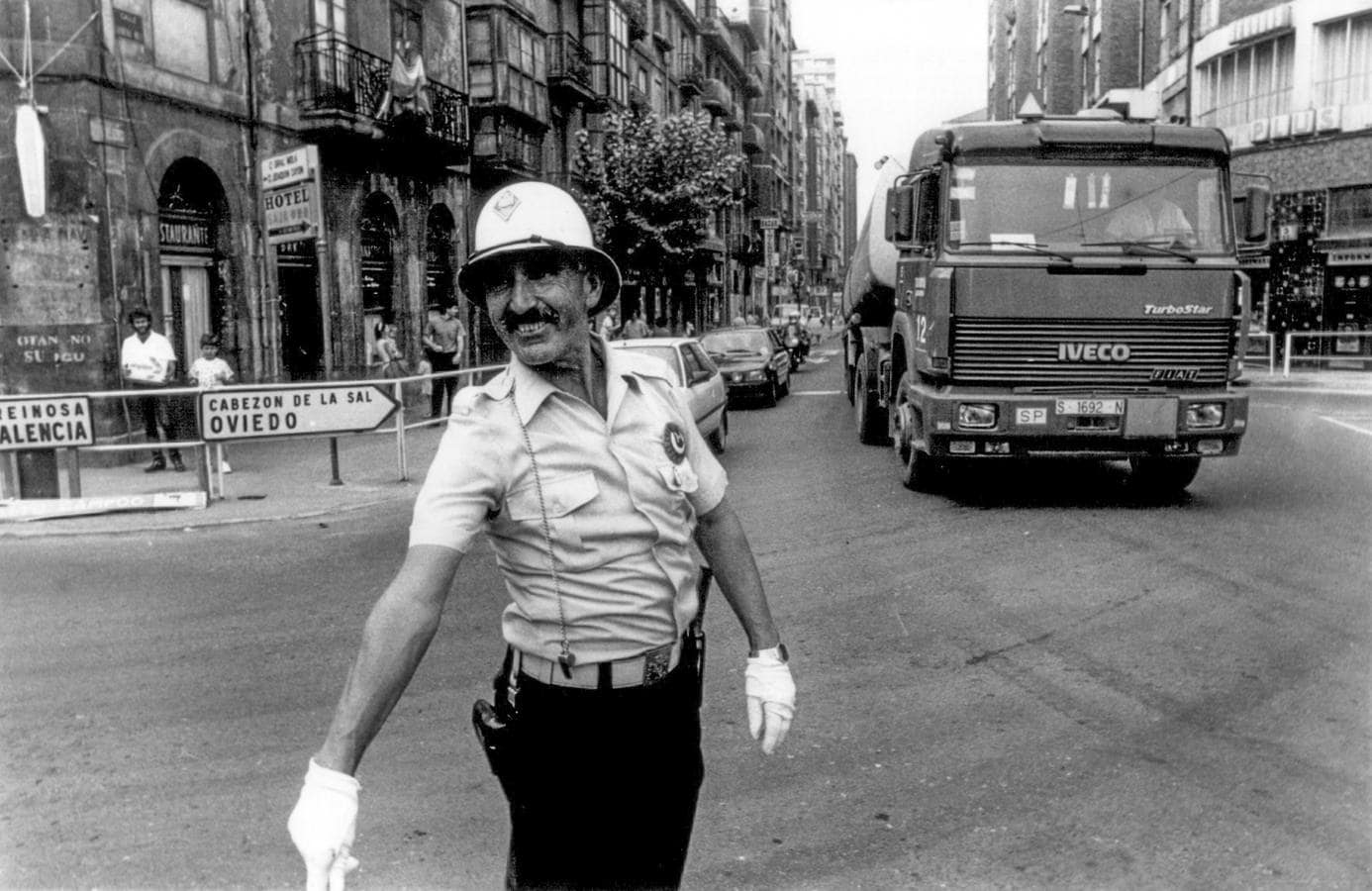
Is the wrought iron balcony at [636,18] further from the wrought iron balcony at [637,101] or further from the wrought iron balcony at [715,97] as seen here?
the wrought iron balcony at [715,97]

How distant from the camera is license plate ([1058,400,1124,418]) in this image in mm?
9555

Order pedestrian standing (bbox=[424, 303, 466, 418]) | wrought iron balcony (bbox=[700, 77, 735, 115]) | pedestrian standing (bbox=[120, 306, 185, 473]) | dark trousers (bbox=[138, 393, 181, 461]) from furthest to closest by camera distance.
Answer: wrought iron balcony (bbox=[700, 77, 735, 115]) < pedestrian standing (bbox=[424, 303, 466, 418]) < pedestrian standing (bbox=[120, 306, 185, 473]) < dark trousers (bbox=[138, 393, 181, 461])

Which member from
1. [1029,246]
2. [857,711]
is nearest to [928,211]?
[1029,246]

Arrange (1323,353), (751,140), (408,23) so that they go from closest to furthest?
(408,23)
(1323,353)
(751,140)

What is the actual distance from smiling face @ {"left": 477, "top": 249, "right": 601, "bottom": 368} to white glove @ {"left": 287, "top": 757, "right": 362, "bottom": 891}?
2.93 feet

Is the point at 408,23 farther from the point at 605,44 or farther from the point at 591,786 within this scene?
the point at 591,786

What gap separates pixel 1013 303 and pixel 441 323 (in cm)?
1091

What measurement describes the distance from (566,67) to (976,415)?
1003 inches

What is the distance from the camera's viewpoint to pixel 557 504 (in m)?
2.38

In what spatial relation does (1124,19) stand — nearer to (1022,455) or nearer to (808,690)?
(1022,455)

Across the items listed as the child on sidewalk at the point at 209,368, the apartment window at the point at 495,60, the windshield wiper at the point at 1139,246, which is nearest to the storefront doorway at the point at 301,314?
the child on sidewalk at the point at 209,368

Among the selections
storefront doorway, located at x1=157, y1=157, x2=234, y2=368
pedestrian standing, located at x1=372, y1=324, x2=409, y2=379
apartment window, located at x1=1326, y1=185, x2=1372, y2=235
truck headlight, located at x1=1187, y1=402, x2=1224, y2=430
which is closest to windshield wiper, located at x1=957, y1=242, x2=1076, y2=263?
truck headlight, located at x1=1187, y1=402, x2=1224, y2=430

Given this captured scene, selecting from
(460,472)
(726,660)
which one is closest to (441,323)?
(726,660)

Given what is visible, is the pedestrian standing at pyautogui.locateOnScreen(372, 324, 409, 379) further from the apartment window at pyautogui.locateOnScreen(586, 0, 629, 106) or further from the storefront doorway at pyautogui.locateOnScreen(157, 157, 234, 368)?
the apartment window at pyautogui.locateOnScreen(586, 0, 629, 106)
